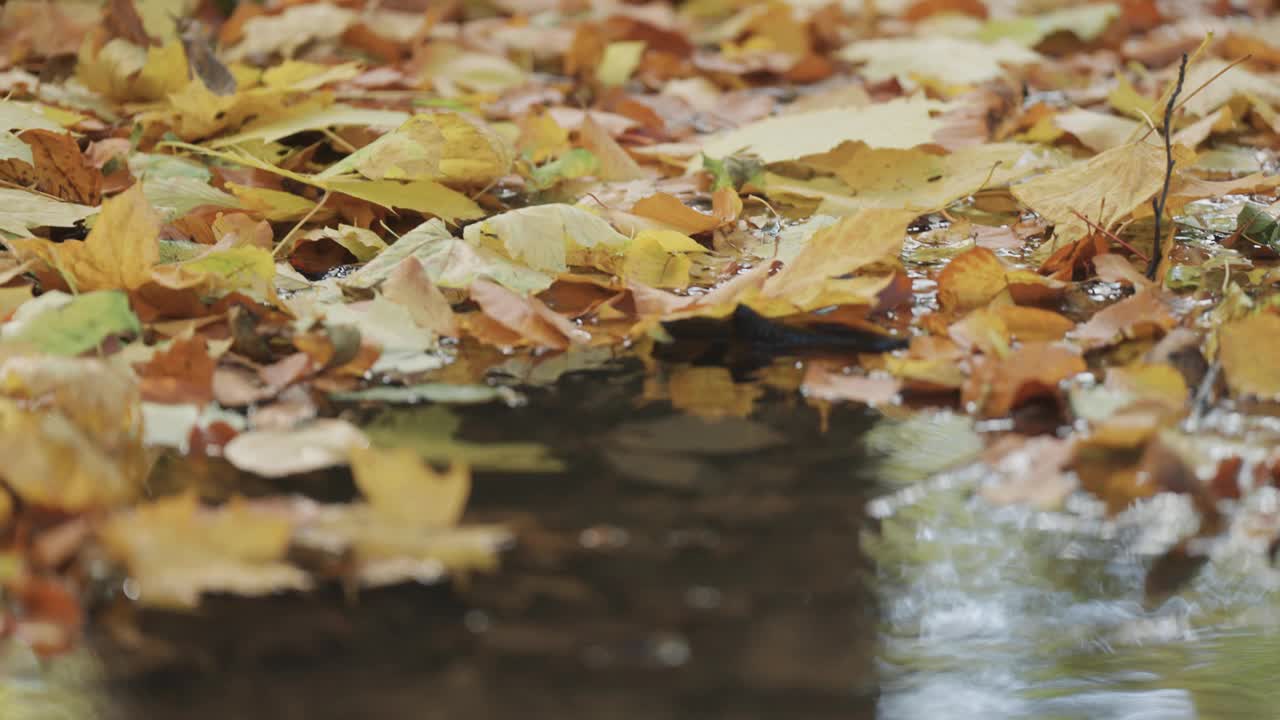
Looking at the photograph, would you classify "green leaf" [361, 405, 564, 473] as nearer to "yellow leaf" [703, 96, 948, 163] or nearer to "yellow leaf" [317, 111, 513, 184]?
"yellow leaf" [317, 111, 513, 184]

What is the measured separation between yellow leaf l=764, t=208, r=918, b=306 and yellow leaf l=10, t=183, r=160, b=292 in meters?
0.45

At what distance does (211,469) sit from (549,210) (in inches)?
15.7

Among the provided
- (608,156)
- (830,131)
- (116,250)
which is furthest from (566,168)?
(116,250)

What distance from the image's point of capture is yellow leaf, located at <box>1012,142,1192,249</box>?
104 cm

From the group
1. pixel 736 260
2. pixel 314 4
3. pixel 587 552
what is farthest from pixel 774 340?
pixel 314 4

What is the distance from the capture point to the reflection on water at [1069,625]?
1.92 ft

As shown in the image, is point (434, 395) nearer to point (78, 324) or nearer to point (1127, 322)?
point (78, 324)

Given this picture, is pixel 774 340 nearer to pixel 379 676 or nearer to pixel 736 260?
pixel 736 260

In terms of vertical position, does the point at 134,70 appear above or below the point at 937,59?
above

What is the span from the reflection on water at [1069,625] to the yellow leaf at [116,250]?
1.83 ft

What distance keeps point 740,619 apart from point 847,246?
426mm

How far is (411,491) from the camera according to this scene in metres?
0.59

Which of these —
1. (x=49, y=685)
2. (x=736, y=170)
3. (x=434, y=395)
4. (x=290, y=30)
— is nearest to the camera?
(x=49, y=685)

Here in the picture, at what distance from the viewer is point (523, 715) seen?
50 centimetres
